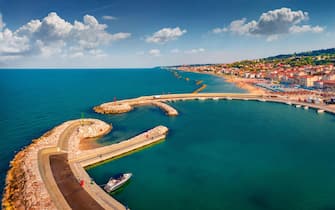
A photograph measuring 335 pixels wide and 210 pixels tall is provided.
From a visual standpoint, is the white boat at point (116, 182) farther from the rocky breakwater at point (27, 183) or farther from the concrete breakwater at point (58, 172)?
the rocky breakwater at point (27, 183)

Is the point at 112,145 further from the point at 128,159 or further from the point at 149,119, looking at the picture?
the point at 149,119

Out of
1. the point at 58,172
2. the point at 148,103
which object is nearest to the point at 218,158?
the point at 58,172

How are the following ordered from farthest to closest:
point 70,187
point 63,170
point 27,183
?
point 63,170 < point 27,183 < point 70,187

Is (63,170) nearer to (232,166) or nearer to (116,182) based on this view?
(116,182)

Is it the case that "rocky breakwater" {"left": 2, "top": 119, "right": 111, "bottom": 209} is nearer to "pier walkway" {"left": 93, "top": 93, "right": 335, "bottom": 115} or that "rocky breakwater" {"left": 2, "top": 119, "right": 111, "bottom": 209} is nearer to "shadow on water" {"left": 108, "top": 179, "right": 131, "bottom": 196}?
"shadow on water" {"left": 108, "top": 179, "right": 131, "bottom": 196}

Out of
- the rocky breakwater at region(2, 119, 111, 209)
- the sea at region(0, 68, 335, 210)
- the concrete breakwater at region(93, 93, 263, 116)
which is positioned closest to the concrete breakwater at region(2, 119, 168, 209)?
the rocky breakwater at region(2, 119, 111, 209)

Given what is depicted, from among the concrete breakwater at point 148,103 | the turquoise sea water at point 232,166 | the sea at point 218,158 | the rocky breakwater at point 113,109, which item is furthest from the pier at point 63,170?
the concrete breakwater at point 148,103
